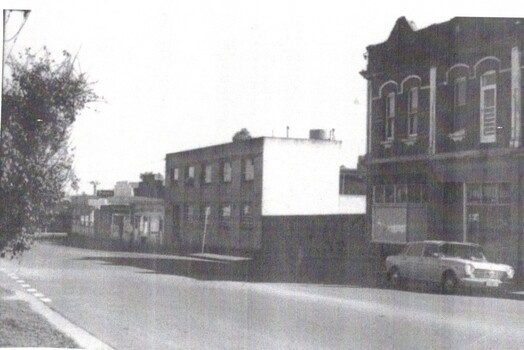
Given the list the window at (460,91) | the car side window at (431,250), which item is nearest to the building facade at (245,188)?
the window at (460,91)

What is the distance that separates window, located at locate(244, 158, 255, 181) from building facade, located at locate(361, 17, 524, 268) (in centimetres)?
1516

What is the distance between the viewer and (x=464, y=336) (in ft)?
35.4

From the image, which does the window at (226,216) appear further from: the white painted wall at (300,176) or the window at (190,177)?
the white painted wall at (300,176)

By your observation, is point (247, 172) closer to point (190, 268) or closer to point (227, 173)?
point (227, 173)

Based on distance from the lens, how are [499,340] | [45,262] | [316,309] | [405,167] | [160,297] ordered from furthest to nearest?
[45,262] < [405,167] < [160,297] < [316,309] < [499,340]

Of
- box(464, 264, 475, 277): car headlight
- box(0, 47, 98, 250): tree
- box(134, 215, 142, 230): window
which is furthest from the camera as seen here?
box(134, 215, 142, 230): window

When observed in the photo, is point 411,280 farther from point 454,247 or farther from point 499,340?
point 499,340

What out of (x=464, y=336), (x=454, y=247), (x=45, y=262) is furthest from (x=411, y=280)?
(x=45, y=262)

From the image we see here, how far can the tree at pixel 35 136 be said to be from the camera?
10203 mm

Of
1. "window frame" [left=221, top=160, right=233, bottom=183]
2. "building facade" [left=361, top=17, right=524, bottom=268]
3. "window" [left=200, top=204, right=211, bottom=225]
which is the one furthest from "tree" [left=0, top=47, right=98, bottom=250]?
"window frame" [left=221, top=160, right=233, bottom=183]

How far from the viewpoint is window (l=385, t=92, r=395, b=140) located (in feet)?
72.3

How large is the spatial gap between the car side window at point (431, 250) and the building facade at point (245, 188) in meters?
14.9

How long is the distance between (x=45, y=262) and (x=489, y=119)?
577 inches

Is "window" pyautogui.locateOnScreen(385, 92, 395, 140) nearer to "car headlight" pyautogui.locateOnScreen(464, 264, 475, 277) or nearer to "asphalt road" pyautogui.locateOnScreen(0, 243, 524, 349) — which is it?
"asphalt road" pyautogui.locateOnScreen(0, 243, 524, 349)
